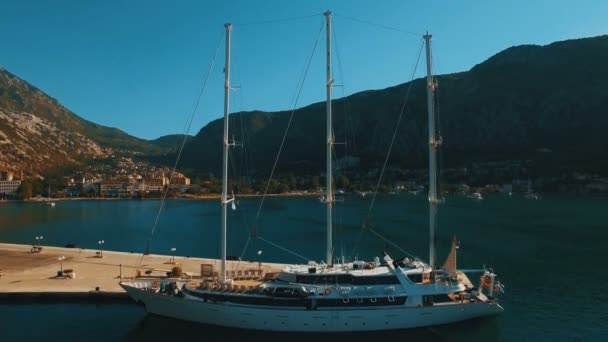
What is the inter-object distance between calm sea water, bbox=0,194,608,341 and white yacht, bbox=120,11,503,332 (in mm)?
679

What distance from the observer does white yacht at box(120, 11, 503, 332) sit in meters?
21.6

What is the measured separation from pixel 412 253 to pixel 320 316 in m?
27.4

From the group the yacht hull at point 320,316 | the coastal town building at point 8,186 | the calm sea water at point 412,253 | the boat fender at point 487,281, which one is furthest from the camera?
the coastal town building at point 8,186

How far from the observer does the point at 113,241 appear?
5919cm

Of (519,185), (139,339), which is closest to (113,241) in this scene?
(139,339)

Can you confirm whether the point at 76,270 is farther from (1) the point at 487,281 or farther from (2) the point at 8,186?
(2) the point at 8,186

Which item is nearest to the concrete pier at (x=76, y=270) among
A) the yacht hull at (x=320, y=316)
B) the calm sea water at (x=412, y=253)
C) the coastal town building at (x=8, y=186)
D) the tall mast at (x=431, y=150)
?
the calm sea water at (x=412, y=253)

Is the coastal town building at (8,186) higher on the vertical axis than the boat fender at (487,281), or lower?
higher

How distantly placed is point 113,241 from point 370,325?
46992 mm

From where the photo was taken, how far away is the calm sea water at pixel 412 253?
22922 mm

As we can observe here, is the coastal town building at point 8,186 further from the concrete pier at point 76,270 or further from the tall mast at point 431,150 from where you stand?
Answer: the tall mast at point 431,150

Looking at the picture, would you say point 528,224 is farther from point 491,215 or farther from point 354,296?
point 354,296

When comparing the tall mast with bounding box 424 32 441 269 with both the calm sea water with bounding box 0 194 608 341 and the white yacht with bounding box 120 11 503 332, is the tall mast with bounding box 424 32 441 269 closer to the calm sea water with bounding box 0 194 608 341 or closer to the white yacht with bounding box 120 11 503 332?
the white yacht with bounding box 120 11 503 332

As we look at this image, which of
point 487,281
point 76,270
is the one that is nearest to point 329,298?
point 487,281
